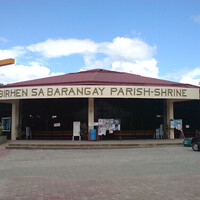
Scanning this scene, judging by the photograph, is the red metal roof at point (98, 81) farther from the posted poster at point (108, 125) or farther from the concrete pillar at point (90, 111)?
the posted poster at point (108, 125)

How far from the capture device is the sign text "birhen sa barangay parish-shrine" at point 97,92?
20.5 metres

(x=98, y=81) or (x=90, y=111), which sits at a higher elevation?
(x=98, y=81)

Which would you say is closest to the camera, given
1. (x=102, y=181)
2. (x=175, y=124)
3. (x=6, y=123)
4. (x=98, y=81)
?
(x=102, y=181)

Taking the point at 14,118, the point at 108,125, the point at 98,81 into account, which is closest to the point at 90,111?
the point at 108,125

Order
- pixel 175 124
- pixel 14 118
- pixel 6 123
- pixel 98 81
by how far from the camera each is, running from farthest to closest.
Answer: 1. pixel 6 123
2. pixel 14 118
3. pixel 98 81
4. pixel 175 124

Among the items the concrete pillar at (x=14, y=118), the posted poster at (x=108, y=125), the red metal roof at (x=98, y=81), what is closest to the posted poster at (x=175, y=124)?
the red metal roof at (x=98, y=81)

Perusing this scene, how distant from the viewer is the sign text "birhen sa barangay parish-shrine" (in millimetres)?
20547

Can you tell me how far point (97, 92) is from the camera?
20562 millimetres

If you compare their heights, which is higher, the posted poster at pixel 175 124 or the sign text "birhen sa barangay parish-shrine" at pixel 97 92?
the sign text "birhen sa barangay parish-shrine" at pixel 97 92

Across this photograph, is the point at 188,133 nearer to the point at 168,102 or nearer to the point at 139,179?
the point at 168,102

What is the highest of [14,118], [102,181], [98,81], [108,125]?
[98,81]

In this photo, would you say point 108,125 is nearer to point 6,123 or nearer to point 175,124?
point 175,124

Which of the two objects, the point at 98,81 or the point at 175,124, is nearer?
the point at 175,124

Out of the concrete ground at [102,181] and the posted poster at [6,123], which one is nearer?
the concrete ground at [102,181]
